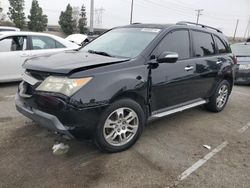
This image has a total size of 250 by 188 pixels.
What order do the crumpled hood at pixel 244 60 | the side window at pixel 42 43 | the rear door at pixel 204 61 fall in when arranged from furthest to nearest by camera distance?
the crumpled hood at pixel 244 60 < the side window at pixel 42 43 < the rear door at pixel 204 61

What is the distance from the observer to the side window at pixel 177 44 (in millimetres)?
3996

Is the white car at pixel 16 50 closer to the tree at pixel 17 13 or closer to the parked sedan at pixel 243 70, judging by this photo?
the parked sedan at pixel 243 70

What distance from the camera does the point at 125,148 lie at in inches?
141

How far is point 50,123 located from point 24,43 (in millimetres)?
4702

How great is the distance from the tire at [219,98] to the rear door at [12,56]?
465 centimetres

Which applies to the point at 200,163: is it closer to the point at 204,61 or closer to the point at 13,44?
the point at 204,61

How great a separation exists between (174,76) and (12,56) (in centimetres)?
455

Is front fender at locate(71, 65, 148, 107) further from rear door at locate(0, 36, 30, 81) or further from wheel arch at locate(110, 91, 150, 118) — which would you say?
rear door at locate(0, 36, 30, 81)

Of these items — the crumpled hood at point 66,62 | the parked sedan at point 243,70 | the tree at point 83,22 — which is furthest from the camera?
the tree at point 83,22

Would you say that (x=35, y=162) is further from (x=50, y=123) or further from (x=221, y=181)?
(x=221, y=181)

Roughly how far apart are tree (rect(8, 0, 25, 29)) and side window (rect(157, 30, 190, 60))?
176ft

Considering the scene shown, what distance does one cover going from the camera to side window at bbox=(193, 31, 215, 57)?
464 cm

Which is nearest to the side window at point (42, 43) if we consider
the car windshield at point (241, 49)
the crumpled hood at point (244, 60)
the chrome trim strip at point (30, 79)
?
the chrome trim strip at point (30, 79)

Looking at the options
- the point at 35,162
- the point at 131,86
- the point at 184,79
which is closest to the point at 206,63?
the point at 184,79
